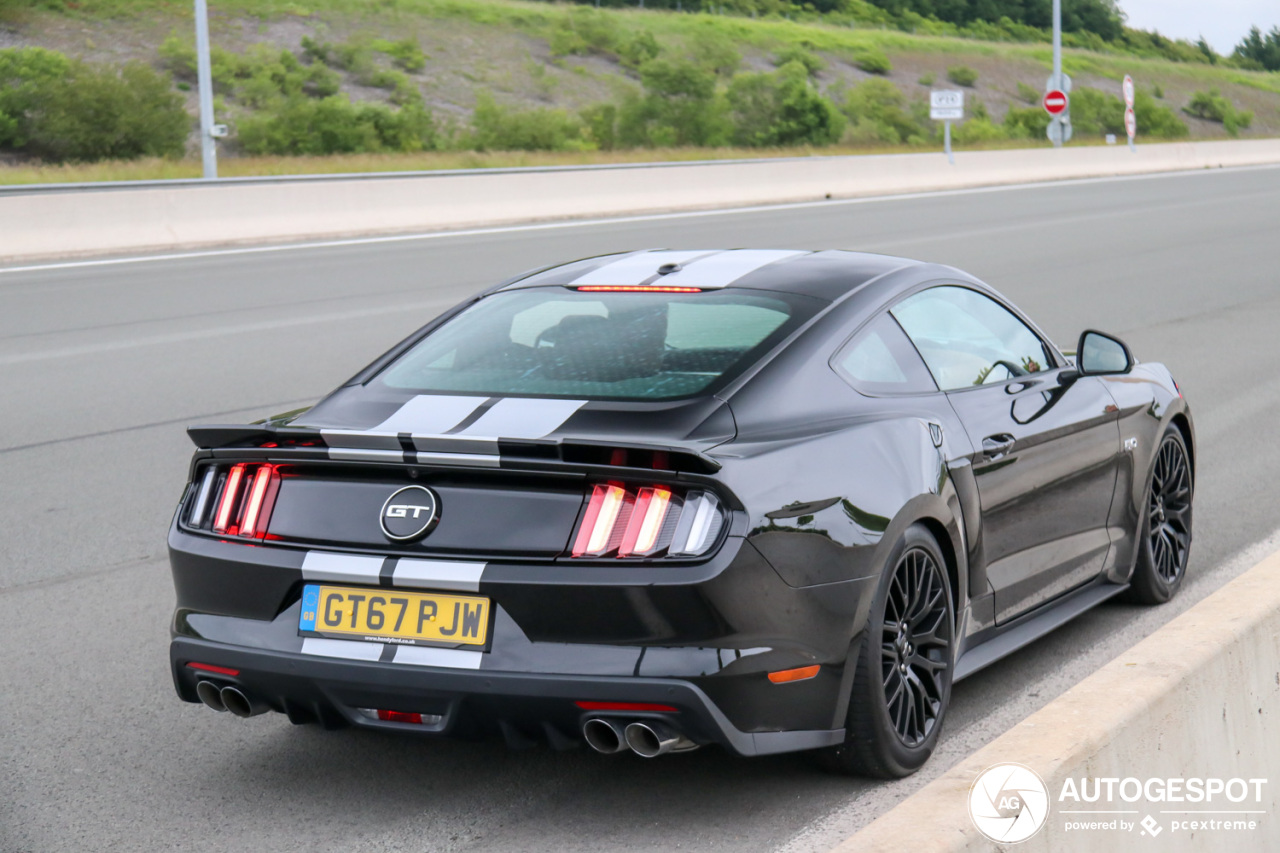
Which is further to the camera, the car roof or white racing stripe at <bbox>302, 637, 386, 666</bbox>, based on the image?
the car roof

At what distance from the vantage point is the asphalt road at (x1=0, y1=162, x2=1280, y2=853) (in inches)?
149

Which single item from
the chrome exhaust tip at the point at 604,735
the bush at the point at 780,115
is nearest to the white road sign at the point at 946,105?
the bush at the point at 780,115

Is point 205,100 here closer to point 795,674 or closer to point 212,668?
point 212,668

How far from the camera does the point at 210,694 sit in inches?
150

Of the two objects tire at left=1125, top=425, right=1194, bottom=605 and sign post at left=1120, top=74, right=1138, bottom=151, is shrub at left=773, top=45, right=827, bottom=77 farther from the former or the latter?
tire at left=1125, top=425, right=1194, bottom=605

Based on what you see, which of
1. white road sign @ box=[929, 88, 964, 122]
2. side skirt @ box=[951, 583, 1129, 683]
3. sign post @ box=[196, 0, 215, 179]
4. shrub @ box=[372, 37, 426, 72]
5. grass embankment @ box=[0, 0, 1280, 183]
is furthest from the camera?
shrub @ box=[372, 37, 426, 72]

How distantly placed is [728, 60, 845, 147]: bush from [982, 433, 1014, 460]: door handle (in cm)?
6346

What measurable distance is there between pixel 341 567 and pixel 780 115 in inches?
2591

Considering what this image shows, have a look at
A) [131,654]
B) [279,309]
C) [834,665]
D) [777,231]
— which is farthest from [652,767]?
[777,231]

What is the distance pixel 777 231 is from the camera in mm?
22812

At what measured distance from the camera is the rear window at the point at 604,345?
13.1ft

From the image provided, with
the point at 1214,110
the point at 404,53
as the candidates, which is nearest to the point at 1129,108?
the point at 404,53

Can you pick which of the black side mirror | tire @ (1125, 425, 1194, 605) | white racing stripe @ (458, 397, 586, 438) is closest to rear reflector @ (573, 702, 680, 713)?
white racing stripe @ (458, 397, 586, 438)

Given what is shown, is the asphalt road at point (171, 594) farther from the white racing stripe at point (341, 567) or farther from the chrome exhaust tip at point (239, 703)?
the white racing stripe at point (341, 567)
